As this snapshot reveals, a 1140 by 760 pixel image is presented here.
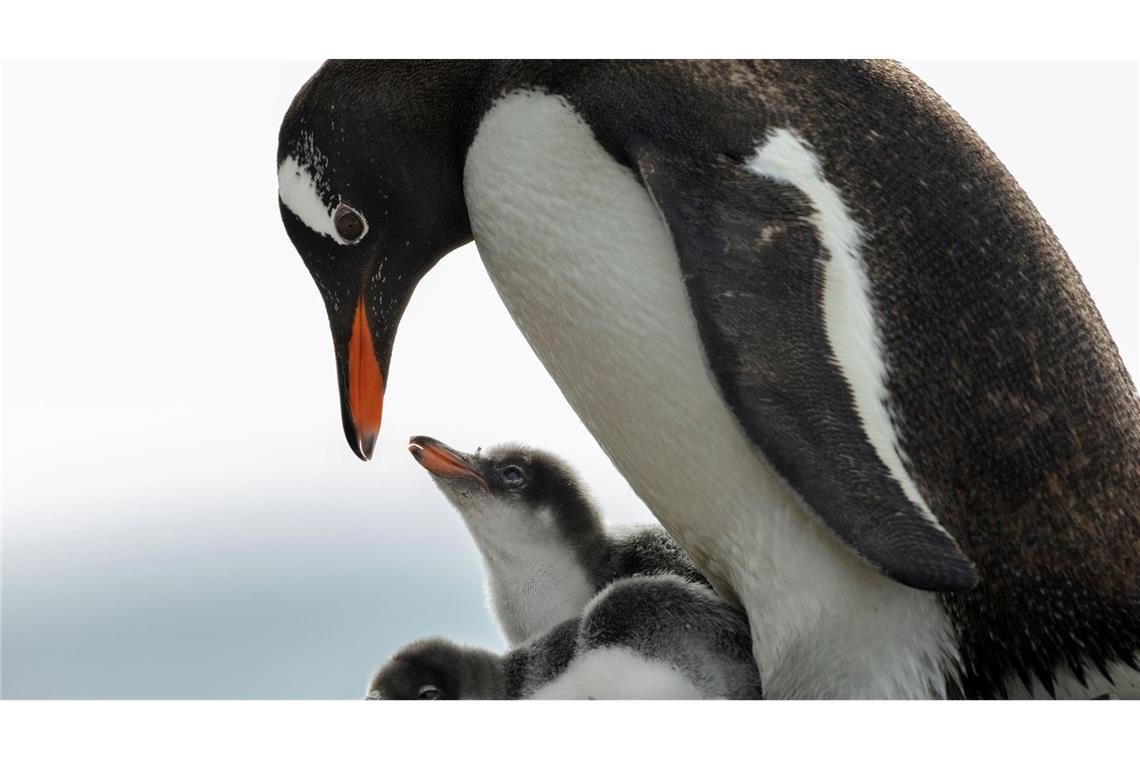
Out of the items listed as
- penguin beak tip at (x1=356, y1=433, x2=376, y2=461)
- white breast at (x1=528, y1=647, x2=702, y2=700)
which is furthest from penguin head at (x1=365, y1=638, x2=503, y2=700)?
penguin beak tip at (x1=356, y1=433, x2=376, y2=461)

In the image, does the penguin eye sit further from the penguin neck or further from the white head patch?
the penguin neck

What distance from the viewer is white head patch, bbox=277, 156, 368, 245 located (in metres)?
1.75

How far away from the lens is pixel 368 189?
1752 millimetres

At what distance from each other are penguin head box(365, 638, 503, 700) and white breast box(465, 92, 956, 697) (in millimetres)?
277

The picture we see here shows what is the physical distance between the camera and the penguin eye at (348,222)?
5.76 ft

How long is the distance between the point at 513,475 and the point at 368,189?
45cm

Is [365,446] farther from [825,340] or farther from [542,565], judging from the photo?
[825,340]

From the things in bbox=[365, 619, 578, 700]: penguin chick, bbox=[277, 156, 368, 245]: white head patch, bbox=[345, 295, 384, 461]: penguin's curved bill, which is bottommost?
bbox=[365, 619, 578, 700]: penguin chick

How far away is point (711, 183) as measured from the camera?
1.57m

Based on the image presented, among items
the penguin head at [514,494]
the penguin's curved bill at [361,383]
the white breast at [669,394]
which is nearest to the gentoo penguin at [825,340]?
the white breast at [669,394]

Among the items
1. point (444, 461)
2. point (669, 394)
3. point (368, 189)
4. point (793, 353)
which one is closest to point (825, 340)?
point (793, 353)

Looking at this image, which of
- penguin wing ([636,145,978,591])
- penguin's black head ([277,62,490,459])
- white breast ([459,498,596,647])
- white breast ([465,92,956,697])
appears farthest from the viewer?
white breast ([459,498,596,647])

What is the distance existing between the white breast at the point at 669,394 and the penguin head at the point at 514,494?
0.32 m

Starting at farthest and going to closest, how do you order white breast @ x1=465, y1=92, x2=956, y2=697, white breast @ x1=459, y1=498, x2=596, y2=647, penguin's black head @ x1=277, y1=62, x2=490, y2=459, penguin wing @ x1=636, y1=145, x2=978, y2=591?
1. white breast @ x1=459, y1=498, x2=596, y2=647
2. penguin's black head @ x1=277, y1=62, x2=490, y2=459
3. white breast @ x1=465, y1=92, x2=956, y2=697
4. penguin wing @ x1=636, y1=145, x2=978, y2=591
